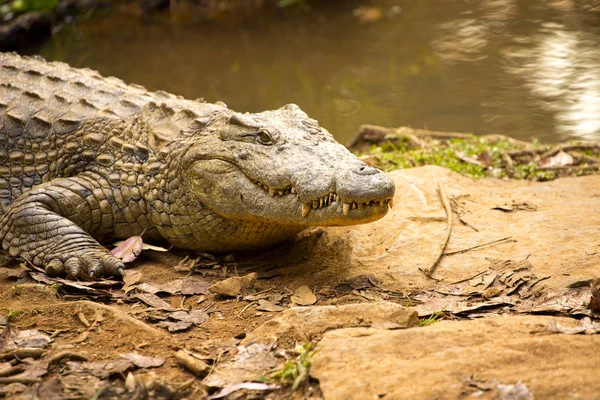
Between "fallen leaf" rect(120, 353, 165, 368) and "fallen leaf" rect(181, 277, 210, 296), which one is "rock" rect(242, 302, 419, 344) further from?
"fallen leaf" rect(181, 277, 210, 296)

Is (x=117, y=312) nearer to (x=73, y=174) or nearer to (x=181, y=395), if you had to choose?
(x=181, y=395)

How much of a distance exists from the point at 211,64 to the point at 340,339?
897cm

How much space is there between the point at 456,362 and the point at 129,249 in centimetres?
272

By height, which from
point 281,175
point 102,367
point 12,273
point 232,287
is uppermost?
point 281,175

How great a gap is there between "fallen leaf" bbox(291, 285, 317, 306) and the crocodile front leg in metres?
1.17

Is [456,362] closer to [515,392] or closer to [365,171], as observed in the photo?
[515,392]

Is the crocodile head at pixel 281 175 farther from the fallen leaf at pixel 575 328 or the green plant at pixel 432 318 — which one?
the fallen leaf at pixel 575 328

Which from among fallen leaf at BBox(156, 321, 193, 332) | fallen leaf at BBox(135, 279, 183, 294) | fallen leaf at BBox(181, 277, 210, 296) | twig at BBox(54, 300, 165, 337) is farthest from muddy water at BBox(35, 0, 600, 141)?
twig at BBox(54, 300, 165, 337)

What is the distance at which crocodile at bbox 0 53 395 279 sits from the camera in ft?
14.2

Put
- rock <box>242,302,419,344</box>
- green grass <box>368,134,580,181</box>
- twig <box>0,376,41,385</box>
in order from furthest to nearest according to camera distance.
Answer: green grass <box>368,134,580,181</box> < rock <box>242,302,419,344</box> < twig <box>0,376,41,385</box>

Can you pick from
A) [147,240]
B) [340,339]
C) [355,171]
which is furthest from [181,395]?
[147,240]

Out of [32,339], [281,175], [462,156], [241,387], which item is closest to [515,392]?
[241,387]

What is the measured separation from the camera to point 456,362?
116 inches

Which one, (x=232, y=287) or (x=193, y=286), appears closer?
(x=232, y=287)
